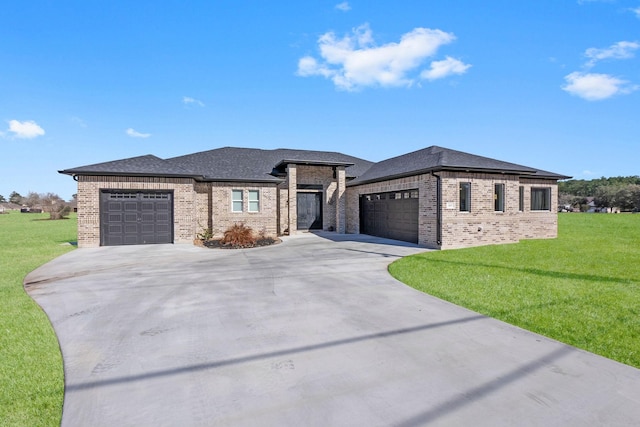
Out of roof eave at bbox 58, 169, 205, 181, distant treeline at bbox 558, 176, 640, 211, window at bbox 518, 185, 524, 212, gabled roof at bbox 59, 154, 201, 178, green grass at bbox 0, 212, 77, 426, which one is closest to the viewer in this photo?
green grass at bbox 0, 212, 77, 426

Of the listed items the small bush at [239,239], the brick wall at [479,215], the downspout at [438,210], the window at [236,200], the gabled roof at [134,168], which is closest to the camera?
the downspout at [438,210]

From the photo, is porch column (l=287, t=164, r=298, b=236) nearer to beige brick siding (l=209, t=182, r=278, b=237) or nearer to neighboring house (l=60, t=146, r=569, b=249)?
neighboring house (l=60, t=146, r=569, b=249)

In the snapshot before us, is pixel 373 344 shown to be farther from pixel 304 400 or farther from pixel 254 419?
pixel 254 419

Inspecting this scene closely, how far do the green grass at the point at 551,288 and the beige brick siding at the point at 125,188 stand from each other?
35.4ft

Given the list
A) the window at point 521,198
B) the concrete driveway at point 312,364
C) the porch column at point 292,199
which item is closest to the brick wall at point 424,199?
the porch column at point 292,199

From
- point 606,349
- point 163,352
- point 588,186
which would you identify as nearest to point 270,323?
point 163,352

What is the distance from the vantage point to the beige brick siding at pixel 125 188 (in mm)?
14852

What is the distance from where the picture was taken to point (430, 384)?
3391 mm

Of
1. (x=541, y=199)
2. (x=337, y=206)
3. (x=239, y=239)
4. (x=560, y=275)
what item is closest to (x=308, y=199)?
(x=337, y=206)

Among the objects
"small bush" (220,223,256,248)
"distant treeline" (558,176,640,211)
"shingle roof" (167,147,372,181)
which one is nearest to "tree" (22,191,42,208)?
"shingle roof" (167,147,372,181)

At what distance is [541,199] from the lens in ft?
59.6

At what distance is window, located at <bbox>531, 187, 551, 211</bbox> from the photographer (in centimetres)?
1789

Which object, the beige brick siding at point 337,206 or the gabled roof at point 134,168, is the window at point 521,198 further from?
the gabled roof at point 134,168

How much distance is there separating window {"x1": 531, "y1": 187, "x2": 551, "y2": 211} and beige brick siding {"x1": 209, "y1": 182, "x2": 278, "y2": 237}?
47.2ft
